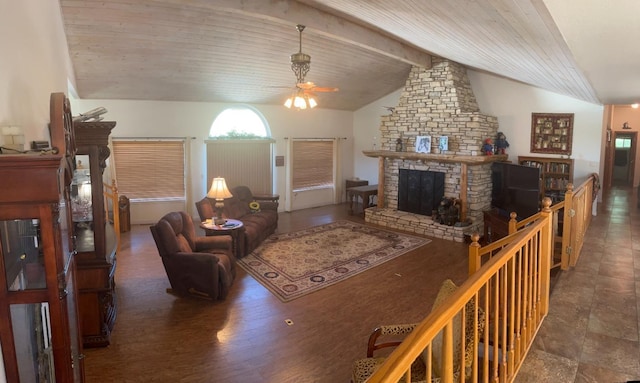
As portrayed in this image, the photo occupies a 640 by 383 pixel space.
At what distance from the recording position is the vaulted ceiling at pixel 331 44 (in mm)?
2680

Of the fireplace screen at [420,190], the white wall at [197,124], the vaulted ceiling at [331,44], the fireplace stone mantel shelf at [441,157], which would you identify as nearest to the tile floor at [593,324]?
the vaulted ceiling at [331,44]

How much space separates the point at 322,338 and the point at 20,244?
2.91 meters

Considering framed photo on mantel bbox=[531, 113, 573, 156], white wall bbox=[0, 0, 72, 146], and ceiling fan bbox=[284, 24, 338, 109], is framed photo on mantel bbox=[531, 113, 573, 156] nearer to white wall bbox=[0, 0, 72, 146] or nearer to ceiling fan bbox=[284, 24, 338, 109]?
ceiling fan bbox=[284, 24, 338, 109]

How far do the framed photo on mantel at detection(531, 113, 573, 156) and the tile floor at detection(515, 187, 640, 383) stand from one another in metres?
3.53

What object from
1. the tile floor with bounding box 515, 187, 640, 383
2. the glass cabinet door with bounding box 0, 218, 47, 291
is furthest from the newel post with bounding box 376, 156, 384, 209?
the glass cabinet door with bounding box 0, 218, 47, 291

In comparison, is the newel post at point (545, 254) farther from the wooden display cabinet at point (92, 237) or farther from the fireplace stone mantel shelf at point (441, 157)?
the fireplace stone mantel shelf at point (441, 157)

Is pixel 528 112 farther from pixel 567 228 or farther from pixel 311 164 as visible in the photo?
pixel 311 164

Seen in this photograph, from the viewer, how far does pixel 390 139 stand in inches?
364

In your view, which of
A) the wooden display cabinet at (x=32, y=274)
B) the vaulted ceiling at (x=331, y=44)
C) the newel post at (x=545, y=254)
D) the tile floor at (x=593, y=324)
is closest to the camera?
the wooden display cabinet at (x=32, y=274)

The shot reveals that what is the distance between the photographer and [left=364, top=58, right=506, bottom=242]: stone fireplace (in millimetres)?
7934

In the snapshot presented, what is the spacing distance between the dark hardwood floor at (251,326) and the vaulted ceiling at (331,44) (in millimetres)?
3011

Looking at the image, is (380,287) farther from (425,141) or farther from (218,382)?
(425,141)

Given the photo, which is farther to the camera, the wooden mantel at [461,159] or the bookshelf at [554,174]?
the bookshelf at [554,174]

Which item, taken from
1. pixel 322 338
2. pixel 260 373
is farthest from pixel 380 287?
pixel 260 373
